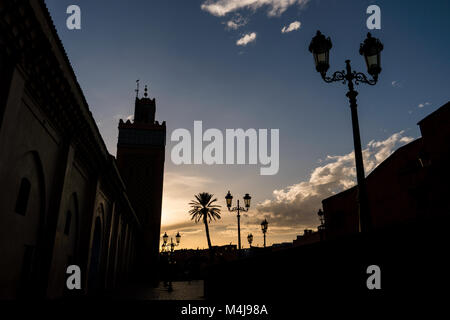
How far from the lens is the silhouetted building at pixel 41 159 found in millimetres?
5168

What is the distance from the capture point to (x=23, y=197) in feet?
21.0

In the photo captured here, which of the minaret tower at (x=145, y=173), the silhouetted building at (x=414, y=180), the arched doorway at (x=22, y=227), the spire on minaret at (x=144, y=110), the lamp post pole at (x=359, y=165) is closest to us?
the lamp post pole at (x=359, y=165)

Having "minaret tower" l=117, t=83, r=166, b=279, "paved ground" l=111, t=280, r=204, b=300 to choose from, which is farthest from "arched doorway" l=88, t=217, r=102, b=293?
"minaret tower" l=117, t=83, r=166, b=279

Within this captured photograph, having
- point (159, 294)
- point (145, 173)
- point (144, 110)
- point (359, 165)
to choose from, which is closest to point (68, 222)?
point (159, 294)

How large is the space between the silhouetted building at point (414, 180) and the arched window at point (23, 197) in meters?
14.0

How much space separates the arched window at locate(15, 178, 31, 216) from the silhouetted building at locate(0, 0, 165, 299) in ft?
0.07

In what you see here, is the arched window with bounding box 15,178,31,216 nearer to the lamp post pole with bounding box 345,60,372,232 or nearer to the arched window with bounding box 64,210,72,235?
the arched window with bounding box 64,210,72,235

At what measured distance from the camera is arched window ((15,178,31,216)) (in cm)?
623

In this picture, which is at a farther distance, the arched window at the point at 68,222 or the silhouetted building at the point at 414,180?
the silhouetted building at the point at 414,180

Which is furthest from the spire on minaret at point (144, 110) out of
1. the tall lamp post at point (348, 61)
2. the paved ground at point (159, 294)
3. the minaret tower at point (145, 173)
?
the tall lamp post at point (348, 61)

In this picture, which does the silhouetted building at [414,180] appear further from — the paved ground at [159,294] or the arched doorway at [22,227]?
the arched doorway at [22,227]

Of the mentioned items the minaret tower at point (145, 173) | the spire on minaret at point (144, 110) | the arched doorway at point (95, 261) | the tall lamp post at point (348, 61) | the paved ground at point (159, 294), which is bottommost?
the paved ground at point (159, 294)

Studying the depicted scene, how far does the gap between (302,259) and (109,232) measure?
47.6 ft
